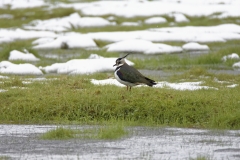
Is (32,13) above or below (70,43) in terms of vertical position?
above

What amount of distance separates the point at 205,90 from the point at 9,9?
3065 cm

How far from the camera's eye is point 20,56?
1933cm

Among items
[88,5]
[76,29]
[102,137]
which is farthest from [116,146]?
[88,5]

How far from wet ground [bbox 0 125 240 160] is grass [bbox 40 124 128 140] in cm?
14

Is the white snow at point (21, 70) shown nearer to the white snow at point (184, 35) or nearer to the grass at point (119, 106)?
the grass at point (119, 106)

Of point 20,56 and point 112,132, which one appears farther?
point 20,56

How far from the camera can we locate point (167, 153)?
816 centimetres

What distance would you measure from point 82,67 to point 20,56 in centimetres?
352

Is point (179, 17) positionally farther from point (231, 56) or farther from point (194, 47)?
point (231, 56)

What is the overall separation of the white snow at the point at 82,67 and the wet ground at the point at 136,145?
6565 mm

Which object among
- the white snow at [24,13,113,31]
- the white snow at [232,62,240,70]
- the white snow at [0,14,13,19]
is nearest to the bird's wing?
the white snow at [232,62,240,70]

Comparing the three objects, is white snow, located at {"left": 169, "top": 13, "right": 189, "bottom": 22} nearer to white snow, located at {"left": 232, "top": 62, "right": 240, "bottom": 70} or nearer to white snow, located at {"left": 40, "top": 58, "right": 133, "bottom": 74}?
white snow, located at {"left": 232, "top": 62, "right": 240, "bottom": 70}

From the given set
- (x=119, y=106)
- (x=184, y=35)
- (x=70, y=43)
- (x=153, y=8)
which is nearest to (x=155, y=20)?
(x=153, y=8)

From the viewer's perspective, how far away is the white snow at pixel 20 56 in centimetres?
1915
